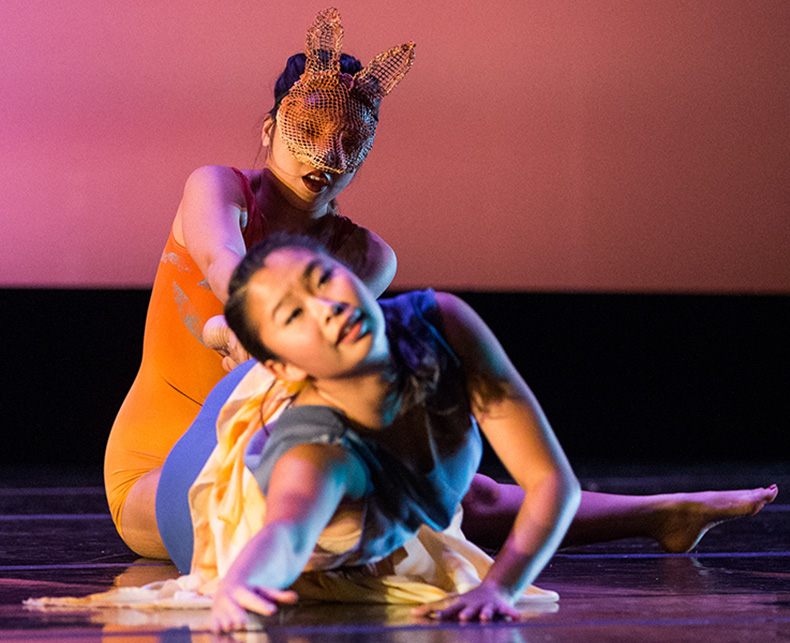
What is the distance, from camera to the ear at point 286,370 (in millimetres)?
1009

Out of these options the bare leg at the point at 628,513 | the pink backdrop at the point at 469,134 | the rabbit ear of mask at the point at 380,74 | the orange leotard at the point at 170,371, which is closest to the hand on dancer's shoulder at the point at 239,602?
the bare leg at the point at 628,513

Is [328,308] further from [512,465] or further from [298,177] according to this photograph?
[298,177]

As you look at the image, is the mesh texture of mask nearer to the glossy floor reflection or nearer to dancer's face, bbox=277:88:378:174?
dancer's face, bbox=277:88:378:174

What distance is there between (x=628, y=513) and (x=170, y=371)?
85 centimetres

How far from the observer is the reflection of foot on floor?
1.34m

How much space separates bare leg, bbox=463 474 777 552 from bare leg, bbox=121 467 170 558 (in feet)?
1.68

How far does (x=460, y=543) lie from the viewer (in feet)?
3.83

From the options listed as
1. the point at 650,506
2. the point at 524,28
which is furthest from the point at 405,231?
the point at 650,506

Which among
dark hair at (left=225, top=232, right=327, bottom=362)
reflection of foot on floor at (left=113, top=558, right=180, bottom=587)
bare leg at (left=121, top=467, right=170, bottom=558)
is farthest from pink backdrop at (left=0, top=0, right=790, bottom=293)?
dark hair at (left=225, top=232, right=327, bottom=362)

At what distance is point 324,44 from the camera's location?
167 centimetres

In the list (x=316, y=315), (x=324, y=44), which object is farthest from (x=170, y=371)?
(x=316, y=315)

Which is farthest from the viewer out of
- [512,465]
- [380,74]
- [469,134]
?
[469,134]

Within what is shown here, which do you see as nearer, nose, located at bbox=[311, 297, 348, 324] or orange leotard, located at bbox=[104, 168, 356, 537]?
nose, located at bbox=[311, 297, 348, 324]

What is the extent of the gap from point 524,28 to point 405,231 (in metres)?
0.89
